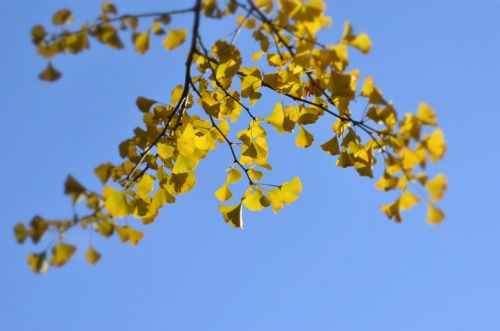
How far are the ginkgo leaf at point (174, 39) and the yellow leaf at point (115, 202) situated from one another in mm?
249

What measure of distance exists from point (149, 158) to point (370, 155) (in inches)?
16.4

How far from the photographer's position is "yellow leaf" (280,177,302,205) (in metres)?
1.26

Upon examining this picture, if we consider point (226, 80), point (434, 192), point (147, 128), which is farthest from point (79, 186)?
point (434, 192)

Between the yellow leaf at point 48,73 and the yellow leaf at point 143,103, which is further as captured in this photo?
the yellow leaf at point 143,103

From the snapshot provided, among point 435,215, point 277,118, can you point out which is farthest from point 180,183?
point 435,215

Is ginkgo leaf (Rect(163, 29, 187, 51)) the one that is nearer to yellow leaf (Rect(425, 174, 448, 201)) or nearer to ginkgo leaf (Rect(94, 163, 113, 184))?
ginkgo leaf (Rect(94, 163, 113, 184))

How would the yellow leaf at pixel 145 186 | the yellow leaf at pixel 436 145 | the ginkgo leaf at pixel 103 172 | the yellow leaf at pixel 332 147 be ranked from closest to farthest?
1. the yellow leaf at pixel 436 145
2. the ginkgo leaf at pixel 103 172
3. the yellow leaf at pixel 145 186
4. the yellow leaf at pixel 332 147

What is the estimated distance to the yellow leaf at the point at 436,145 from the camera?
0.87 m

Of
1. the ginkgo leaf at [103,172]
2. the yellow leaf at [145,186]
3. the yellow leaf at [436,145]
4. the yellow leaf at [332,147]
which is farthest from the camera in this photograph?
the yellow leaf at [332,147]

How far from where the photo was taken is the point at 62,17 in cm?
95

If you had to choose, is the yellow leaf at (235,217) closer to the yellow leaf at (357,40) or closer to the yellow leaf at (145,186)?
the yellow leaf at (145,186)

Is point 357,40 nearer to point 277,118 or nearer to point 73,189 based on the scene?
point 277,118

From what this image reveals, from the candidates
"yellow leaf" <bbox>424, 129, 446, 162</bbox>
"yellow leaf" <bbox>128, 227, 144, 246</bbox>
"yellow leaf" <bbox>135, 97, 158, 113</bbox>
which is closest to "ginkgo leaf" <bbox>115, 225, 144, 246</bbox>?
"yellow leaf" <bbox>128, 227, 144, 246</bbox>


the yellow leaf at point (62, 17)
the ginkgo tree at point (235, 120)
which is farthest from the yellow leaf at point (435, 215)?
the yellow leaf at point (62, 17)
